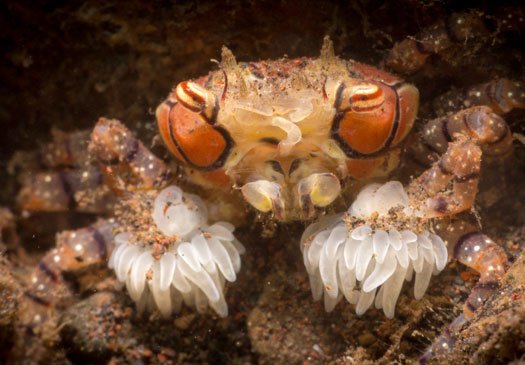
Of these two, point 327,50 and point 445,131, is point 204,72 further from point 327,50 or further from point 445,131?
point 445,131

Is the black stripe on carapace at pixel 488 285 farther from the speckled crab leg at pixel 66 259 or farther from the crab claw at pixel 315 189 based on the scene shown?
the speckled crab leg at pixel 66 259

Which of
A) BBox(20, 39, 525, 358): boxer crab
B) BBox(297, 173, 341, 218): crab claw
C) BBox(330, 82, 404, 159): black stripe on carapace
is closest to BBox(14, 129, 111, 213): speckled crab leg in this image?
BBox(20, 39, 525, 358): boxer crab

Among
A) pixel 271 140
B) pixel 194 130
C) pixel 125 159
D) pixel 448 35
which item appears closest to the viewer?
pixel 271 140

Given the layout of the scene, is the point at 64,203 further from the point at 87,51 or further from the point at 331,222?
the point at 331,222

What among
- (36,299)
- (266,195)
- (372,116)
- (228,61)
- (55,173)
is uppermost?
(228,61)

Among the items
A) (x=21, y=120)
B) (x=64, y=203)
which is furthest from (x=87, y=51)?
(x=64, y=203)

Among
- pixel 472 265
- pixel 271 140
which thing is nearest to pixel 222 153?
pixel 271 140

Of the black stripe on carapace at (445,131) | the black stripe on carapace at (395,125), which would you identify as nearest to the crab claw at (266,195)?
the black stripe on carapace at (395,125)
